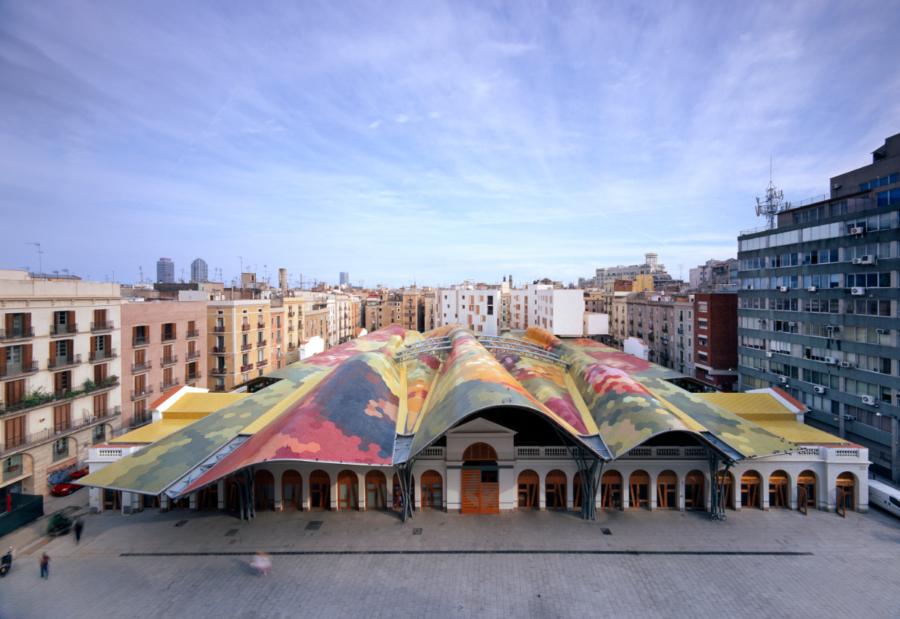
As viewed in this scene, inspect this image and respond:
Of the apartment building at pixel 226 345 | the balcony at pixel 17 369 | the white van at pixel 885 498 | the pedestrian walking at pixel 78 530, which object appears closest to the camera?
the pedestrian walking at pixel 78 530

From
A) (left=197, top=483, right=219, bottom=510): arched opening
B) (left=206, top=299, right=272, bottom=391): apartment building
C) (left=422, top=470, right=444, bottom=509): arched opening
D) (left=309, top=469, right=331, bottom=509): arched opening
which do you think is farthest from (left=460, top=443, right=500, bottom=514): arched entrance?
(left=206, top=299, right=272, bottom=391): apartment building

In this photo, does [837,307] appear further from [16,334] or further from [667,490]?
[16,334]

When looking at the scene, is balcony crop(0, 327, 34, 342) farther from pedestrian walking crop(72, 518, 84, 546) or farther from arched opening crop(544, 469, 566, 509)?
arched opening crop(544, 469, 566, 509)

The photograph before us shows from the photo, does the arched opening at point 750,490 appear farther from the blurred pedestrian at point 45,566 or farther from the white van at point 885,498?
the blurred pedestrian at point 45,566

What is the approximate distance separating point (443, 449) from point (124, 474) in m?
16.9

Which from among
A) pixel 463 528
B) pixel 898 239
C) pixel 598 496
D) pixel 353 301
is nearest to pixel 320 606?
pixel 463 528

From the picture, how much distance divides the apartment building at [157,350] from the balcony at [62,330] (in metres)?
4.86

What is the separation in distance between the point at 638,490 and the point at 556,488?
5166mm

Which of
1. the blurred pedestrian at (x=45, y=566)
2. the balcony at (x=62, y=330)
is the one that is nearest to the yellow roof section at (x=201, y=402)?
the balcony at (x=62, y=330)

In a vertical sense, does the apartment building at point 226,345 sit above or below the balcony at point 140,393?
above

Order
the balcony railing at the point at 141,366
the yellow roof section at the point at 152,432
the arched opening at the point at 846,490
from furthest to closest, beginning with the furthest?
the balcony railing at the point at 141,366 → the yellow roof section at the point at 152,432 → the arched opening at the point at 846,490

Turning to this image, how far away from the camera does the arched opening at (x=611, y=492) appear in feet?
A: 84.7

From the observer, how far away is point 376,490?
25906mm

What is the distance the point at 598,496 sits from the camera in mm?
25688
